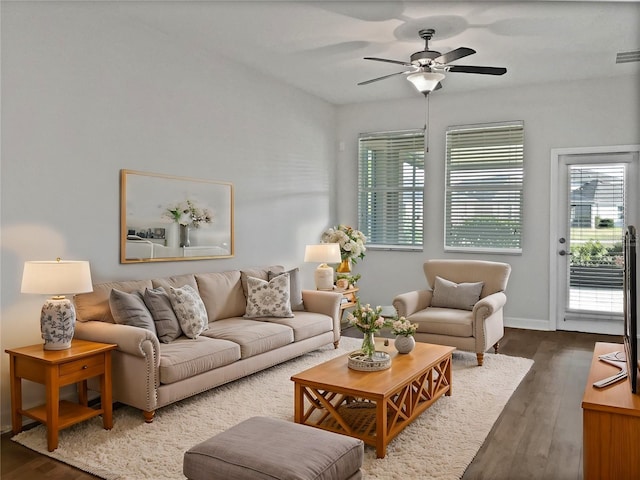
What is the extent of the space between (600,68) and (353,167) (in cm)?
324

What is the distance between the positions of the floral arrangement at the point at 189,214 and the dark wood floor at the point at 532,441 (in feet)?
7.07

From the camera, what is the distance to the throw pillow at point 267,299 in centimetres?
489

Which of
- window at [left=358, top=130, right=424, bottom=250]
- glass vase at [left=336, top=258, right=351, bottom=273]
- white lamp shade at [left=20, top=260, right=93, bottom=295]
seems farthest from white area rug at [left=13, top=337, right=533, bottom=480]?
window at [left=358, top=130, right=424, bottom=250]

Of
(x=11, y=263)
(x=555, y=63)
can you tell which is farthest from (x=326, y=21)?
(x=11, y=263)

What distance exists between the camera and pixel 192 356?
12.0 feet

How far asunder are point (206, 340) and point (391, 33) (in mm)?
3023

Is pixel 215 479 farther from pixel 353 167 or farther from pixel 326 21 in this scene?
pixel 353 167

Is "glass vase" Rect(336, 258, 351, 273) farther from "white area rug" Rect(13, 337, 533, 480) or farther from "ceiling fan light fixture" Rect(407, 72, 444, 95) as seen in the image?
"ceiling fan light fixture" Rect(407, 72, 444, 95)

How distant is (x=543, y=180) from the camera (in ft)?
20.9

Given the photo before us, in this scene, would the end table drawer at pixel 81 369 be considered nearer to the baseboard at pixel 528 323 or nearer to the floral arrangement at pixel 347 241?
the floral arrangement at pixel 347 241

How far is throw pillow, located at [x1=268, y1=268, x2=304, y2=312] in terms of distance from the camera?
5.26 meters

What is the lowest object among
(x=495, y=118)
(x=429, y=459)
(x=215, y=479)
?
(x=429, y=459)

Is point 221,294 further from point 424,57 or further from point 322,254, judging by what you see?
point 424,57

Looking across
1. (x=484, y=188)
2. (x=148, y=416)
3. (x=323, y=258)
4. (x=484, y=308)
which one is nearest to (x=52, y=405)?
(x=148, y=416)
